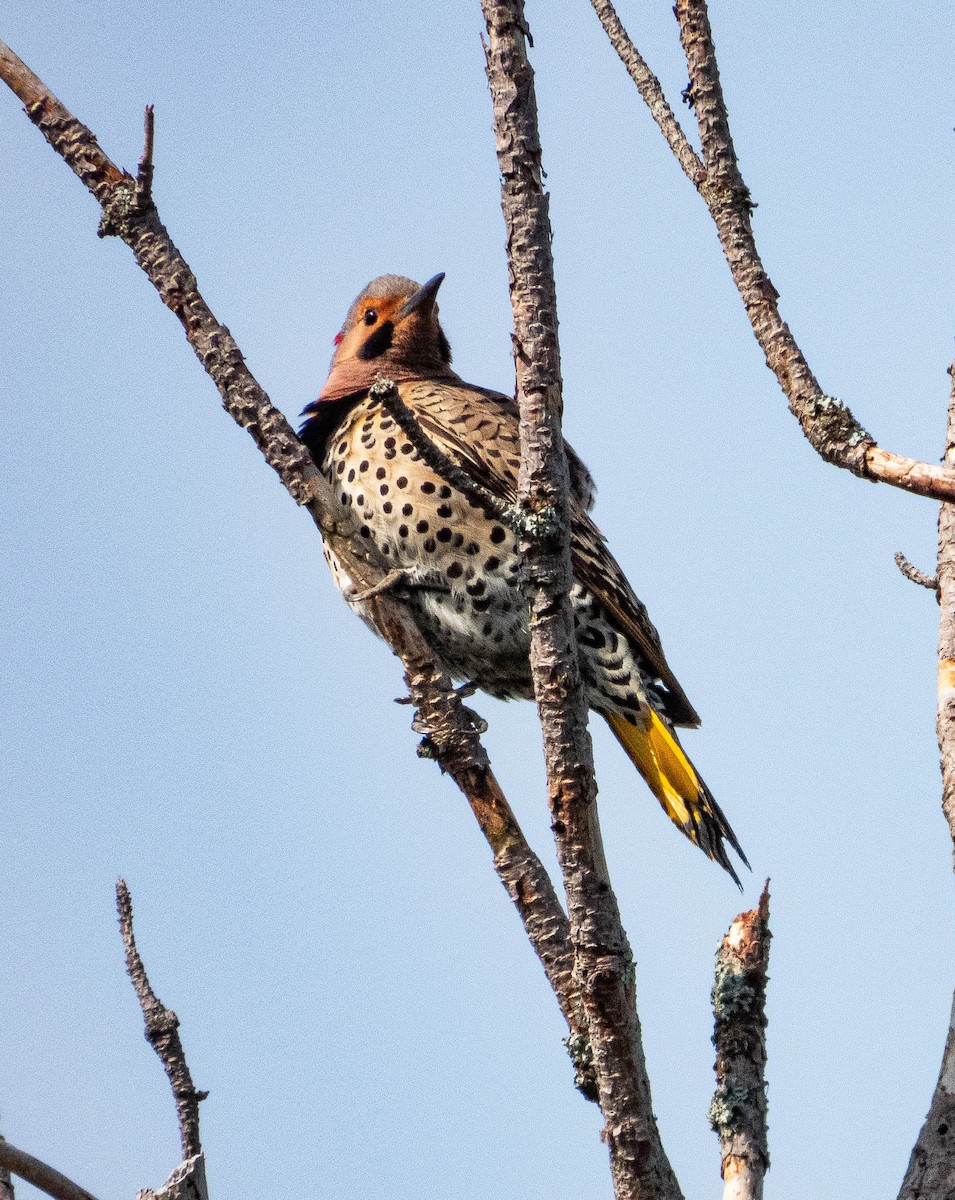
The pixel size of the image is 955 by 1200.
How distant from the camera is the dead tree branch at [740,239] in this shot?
3307 mm

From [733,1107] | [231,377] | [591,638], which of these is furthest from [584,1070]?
[591,638]

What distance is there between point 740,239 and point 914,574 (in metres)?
1.31

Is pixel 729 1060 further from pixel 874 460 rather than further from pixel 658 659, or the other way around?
pixel 658 659

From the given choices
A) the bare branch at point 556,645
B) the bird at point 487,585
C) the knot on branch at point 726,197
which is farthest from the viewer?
the bird at point 487,585

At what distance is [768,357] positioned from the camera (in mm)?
3686

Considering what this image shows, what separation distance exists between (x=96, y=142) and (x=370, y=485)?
93.3 inches

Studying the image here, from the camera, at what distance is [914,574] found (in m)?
4.54

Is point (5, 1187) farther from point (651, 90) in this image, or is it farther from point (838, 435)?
point (651, 90)

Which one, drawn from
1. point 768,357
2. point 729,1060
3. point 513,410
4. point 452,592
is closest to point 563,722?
point 729,1060

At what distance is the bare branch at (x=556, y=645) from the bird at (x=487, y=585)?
258cm

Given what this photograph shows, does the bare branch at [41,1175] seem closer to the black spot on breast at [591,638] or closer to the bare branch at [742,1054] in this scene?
the bare branch at [742,1054]

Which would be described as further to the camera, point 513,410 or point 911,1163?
point 513,410

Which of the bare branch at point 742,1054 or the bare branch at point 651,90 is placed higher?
the bare branch at point 651,90

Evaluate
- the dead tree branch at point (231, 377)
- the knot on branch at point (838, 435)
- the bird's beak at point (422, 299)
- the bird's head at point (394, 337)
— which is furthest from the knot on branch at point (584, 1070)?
the bird's beak at point (422, 299)
